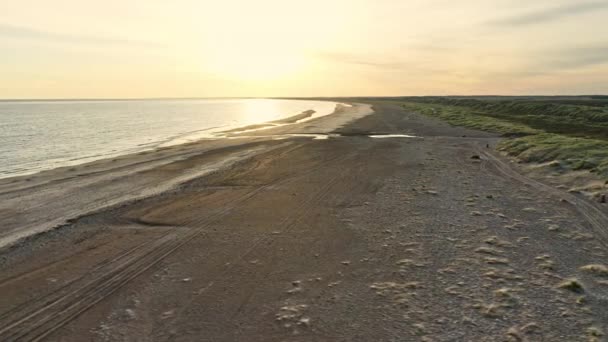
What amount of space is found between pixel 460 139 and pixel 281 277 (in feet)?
112

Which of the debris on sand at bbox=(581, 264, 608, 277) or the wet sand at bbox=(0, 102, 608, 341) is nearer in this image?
the wet sand at bbox=(0, 102, 608, 341)

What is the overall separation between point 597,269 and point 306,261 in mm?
7304

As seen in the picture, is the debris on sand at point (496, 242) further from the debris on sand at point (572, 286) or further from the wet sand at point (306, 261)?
the debris on sand at point (572, 286)

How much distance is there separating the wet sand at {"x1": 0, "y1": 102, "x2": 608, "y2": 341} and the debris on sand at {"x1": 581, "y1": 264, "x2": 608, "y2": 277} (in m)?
0.04

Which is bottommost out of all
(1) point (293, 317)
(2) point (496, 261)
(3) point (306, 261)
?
(1) point (293, 317)

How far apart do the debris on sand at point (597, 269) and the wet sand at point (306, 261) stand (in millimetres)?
42

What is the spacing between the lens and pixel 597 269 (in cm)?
975

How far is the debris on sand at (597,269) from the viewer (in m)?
9.55

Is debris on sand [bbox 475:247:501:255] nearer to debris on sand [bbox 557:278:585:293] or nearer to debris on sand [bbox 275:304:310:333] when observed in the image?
debris on sand [bbox 557:278:585:293]

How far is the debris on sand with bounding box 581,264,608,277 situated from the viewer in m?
9.55

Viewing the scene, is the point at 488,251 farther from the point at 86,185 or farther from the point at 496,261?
the point at 86,185

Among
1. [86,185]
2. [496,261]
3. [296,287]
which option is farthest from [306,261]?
[86,185]

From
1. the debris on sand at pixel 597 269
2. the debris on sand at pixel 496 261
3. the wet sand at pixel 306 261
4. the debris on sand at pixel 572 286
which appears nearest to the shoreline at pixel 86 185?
the wet sand at pixel 306 261

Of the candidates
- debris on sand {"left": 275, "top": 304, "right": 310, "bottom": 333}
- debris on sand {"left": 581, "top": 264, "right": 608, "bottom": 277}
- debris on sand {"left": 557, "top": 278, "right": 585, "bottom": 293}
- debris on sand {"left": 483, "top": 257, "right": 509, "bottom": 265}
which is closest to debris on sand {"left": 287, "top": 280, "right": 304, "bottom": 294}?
debris on sand {"left": 275, "top": 304, "right": 310, "bottom": 333}
